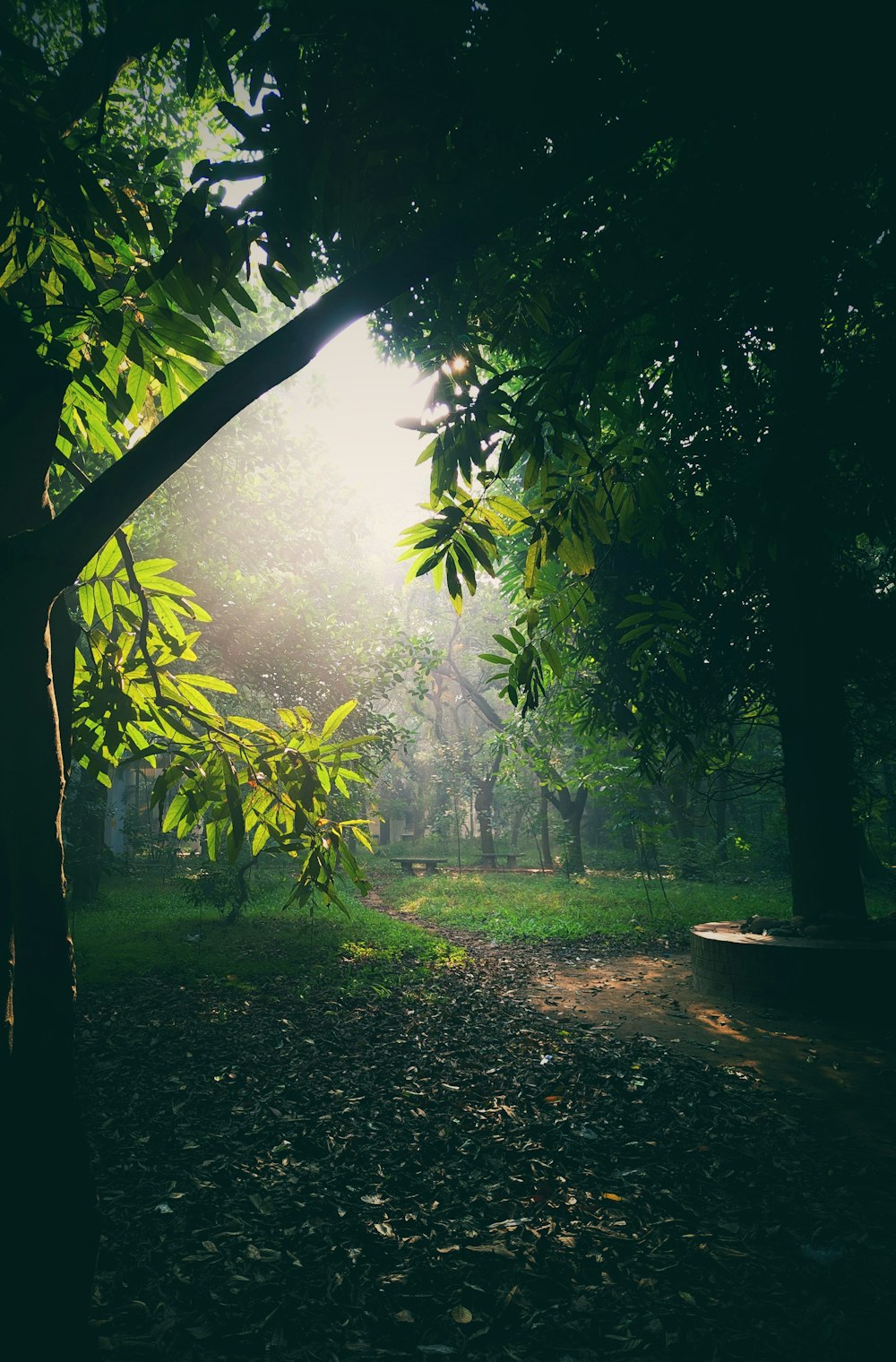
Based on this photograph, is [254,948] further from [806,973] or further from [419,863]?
[419,863]

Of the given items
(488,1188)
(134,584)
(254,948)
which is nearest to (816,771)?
(488,1188)

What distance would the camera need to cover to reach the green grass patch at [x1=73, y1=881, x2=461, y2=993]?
812cm

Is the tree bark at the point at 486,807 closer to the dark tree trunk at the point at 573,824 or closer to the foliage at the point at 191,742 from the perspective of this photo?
the dark tree trunk at the point at 573,824

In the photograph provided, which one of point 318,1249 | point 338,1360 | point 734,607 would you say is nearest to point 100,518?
point 338,1360

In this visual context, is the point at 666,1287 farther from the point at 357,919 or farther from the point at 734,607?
the point at 357,919

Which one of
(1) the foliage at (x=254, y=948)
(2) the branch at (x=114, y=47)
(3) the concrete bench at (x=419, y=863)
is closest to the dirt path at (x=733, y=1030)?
(1) the foliage at (x=254, y=948)

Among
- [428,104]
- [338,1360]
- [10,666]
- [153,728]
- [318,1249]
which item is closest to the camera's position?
[10,666]

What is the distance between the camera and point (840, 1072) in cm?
511

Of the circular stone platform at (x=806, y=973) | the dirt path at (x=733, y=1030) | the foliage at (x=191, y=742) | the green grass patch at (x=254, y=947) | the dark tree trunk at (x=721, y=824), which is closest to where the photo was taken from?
the foliage at (x=191, y=742)

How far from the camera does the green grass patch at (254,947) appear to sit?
8.12 m

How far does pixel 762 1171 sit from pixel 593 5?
496 centimetres

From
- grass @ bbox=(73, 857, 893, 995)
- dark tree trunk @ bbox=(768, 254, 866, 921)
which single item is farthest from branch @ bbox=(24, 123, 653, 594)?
grass @ bbox=(73, 857, 893, 995)

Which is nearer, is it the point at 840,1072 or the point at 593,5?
the point at 593,5

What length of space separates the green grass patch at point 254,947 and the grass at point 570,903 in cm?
202
